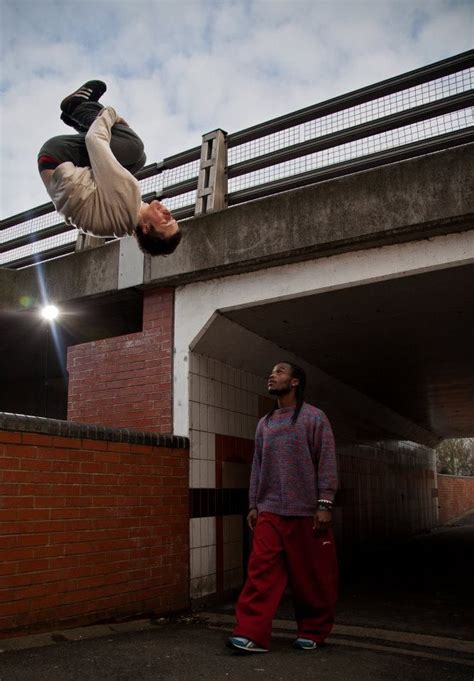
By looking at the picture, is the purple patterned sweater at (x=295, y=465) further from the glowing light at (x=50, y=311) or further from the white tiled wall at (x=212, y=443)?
the glowing light at (x=50, y=311)

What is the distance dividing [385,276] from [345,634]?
308 centimetres

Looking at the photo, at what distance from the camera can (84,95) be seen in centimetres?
341

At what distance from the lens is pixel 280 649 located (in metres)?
4.27

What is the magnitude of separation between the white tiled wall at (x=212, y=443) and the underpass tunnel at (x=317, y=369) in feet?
0.04

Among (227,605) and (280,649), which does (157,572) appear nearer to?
(227,605)

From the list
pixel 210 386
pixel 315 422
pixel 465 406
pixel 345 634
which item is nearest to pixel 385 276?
pixel 315 422

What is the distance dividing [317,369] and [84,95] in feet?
21.0

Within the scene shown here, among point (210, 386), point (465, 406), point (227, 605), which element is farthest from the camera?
point (465, 406)

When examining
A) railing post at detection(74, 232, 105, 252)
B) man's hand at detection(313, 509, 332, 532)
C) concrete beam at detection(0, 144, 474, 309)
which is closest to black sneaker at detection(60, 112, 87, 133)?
concrete beam at detection(0, 144, 474, 309)

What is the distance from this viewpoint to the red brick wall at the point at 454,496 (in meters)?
23.1

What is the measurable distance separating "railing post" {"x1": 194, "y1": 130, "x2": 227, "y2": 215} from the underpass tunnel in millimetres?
1147

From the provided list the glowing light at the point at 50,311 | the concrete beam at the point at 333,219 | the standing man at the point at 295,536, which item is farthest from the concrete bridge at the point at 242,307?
the standing man at the point at 295,536

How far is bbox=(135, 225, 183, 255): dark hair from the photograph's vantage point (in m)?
3.44

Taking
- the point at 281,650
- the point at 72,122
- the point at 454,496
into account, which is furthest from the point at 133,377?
the point at 454,496
